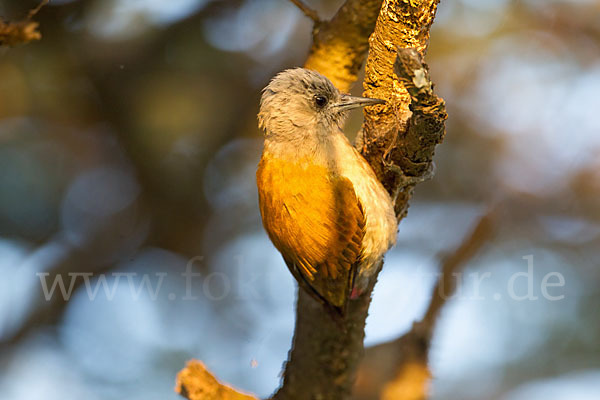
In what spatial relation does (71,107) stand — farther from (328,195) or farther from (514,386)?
(514,386)

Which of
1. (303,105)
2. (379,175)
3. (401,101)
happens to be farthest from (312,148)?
(401,101)

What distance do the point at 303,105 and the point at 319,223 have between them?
58 cm

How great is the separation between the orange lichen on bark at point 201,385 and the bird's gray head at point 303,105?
112 cm

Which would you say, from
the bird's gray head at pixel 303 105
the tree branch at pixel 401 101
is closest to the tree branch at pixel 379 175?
the tree branch at pixel 401 101

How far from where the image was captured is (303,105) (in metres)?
2.74

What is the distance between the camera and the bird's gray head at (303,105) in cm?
273

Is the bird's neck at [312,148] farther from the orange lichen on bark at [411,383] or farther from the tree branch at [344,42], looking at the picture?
the orange lichen on bark at [411,383]

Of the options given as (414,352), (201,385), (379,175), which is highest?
(379,175)

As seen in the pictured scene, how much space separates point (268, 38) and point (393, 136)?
8.70 ft

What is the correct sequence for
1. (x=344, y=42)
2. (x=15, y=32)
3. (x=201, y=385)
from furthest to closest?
(x=344, y=42), (x=201, y=385), (x=15, y=32)

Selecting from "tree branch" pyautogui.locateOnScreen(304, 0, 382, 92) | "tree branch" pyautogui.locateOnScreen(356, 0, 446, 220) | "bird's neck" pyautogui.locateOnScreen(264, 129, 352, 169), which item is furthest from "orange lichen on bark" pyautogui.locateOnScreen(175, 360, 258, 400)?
"tree branch" pyautogui.locateOnScreen(304, 0, 382, 92)

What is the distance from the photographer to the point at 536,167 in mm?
5184

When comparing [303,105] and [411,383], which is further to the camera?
[411,383]

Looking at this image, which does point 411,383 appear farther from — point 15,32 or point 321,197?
point 15,32
